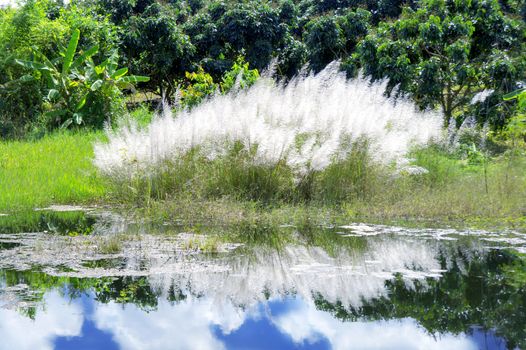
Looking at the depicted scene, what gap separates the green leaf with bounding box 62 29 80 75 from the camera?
1434 cm

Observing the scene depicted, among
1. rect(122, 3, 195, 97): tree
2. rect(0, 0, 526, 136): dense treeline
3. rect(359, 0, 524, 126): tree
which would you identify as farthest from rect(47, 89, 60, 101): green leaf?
rect(359, 0, 524, 126): tree

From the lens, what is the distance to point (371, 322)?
15.1 ft

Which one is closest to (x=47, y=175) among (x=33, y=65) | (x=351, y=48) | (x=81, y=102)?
(x=81, y=102)

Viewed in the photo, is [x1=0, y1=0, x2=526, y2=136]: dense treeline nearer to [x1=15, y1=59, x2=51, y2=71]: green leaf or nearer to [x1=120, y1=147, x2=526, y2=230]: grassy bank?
[x1=15, y1=59, x2=51, y2=71]: green leaf

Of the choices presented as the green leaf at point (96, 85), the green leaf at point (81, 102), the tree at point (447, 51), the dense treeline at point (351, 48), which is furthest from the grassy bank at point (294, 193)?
the green leaf at point (81, 102)

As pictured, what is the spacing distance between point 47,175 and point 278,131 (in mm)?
3746

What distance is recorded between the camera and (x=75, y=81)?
48.2 feet

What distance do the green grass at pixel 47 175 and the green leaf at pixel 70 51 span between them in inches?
86.7

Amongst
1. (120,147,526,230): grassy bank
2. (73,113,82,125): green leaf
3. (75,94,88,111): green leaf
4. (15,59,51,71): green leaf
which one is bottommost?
(120,147,526,230): grassy bank

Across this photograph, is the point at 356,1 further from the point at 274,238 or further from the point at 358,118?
the point at 274,238

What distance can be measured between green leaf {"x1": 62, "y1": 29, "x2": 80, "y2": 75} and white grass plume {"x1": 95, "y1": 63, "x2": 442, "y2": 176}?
5573 mm

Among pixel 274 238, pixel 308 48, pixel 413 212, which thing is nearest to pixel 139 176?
pixel 274 238

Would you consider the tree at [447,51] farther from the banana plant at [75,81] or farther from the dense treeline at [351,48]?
the banana plant at [75,81]

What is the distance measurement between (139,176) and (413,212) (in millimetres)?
3528
